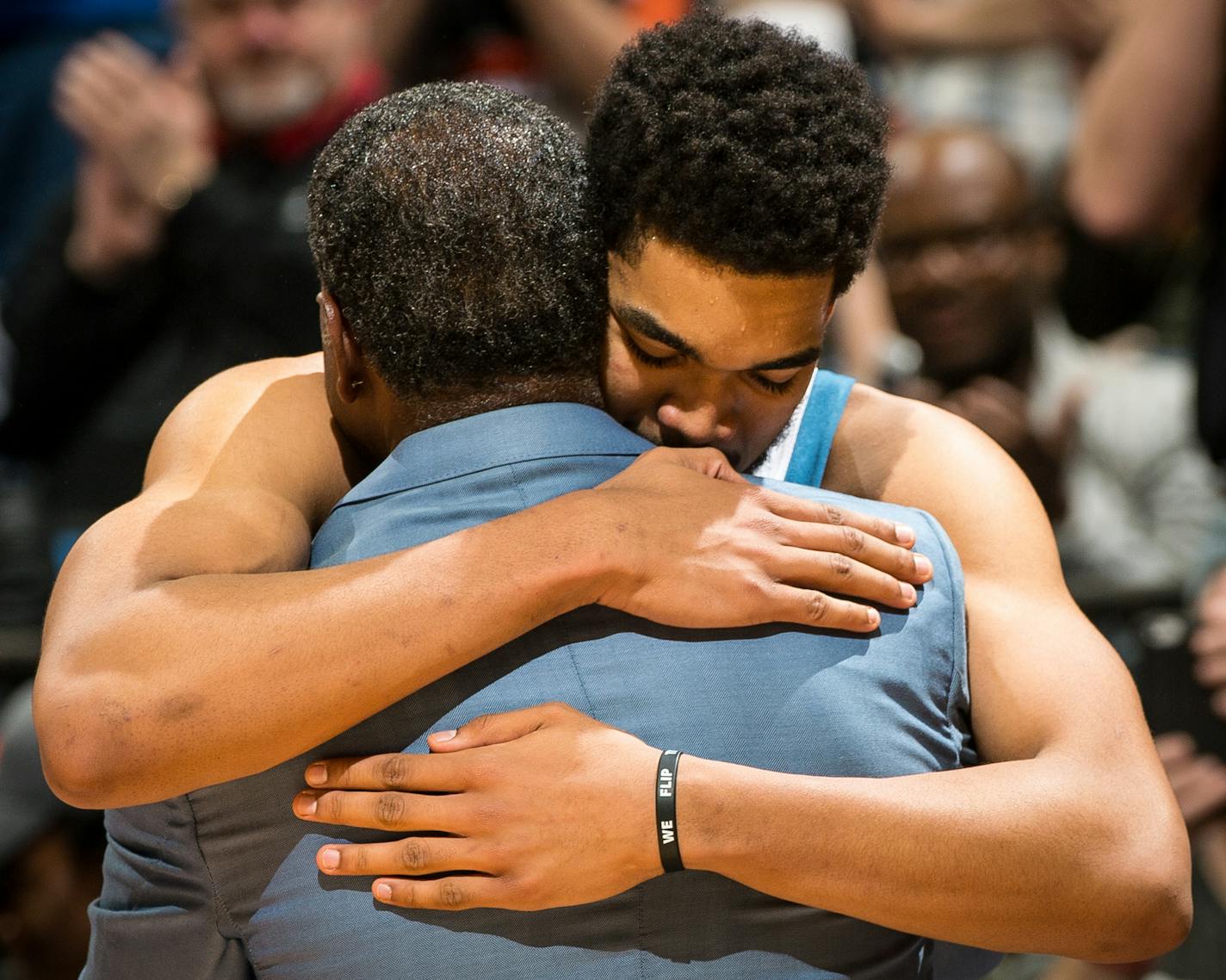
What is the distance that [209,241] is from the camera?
2.75 m

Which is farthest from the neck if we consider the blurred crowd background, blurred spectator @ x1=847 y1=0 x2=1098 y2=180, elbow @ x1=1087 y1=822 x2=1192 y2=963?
blurred spectator @ x1=847 y1=0 x2=1098 y2=180

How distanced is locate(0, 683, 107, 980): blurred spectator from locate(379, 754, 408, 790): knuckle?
66.1 inches

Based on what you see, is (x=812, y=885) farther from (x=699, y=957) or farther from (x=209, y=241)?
(x=209, y=241)

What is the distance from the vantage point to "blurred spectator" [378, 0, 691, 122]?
2.99 m

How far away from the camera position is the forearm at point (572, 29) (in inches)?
115

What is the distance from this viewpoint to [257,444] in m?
1.45

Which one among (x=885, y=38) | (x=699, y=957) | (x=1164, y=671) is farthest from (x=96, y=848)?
(x=885, y=38)

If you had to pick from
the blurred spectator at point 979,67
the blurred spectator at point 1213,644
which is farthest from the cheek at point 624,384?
the blurred spectator at point 979,67

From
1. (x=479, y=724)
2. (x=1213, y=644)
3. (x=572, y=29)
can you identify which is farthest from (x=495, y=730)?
(x=572, y=29)

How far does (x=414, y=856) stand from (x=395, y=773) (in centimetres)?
7

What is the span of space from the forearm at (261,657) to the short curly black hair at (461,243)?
20 centimetres

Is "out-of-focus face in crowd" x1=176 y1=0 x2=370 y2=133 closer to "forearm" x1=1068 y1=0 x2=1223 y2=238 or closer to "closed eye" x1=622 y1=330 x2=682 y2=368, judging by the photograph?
"forearm" x1=1068 y1=0 x2=1223 y2=238

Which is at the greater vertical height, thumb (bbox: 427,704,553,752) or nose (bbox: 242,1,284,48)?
nose (bbox: 242,1,284,48)

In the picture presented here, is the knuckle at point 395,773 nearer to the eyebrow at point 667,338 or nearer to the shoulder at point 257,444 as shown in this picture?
the shoulder at point 257,444
